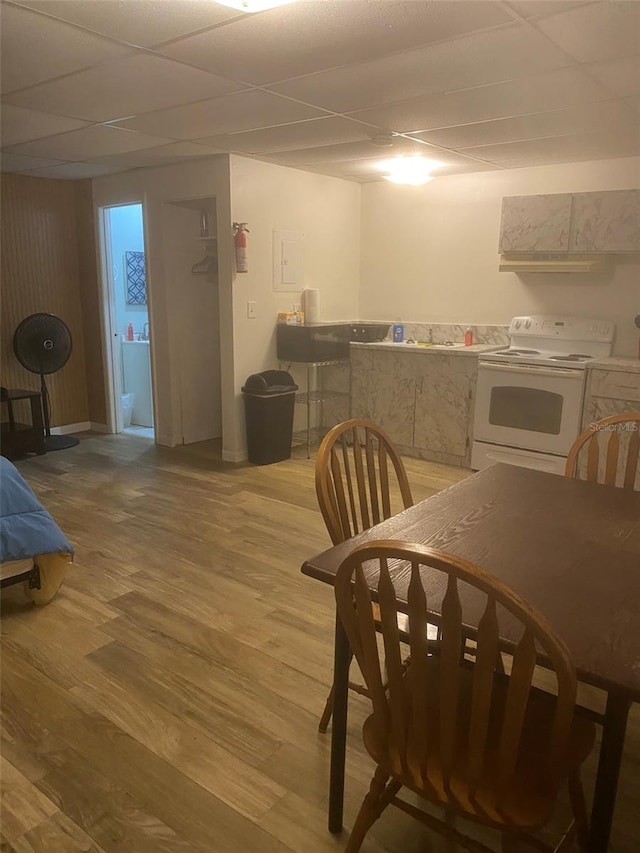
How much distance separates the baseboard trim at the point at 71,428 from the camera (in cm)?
598

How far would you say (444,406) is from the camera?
16.3ft

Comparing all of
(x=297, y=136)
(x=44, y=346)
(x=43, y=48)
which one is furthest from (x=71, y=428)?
(x=43, y=48)

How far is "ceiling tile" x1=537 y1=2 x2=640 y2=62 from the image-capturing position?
6.84 feet

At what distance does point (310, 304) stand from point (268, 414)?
106 centimetres

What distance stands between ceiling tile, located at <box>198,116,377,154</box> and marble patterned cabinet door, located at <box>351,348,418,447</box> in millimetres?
1764

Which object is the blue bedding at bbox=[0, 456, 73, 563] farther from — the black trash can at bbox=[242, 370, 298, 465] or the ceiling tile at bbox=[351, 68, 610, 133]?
the ceiling tile at bbox=[351, 68, 610, 133]

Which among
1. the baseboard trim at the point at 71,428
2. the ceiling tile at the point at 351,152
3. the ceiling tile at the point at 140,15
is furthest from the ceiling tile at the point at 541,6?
the baseboard trim at the point at 71,428

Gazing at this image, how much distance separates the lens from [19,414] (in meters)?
5.51

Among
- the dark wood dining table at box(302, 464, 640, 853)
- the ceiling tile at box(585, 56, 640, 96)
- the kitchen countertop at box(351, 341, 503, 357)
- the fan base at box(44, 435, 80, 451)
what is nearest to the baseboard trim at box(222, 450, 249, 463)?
the kitchen countertop at box(351, 341, 503, 357)

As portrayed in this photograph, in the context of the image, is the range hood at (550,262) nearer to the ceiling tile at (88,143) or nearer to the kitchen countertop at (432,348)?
the kitchen countertop at (432,348)

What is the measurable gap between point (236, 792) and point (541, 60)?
2.83 metres

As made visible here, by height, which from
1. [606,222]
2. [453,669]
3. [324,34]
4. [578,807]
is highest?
[324,34]

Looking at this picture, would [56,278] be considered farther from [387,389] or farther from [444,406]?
[444,406]

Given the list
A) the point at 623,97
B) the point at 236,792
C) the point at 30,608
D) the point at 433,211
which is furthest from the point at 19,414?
the point at 623,97
